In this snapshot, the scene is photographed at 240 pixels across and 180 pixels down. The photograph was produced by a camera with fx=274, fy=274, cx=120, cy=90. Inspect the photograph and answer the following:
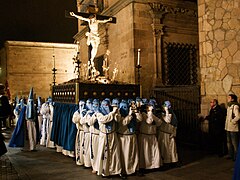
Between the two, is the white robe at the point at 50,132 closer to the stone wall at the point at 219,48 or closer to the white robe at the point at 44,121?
the white robe at the point at 44,121

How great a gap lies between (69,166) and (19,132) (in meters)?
2.95

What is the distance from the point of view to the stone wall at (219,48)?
24.8 feet

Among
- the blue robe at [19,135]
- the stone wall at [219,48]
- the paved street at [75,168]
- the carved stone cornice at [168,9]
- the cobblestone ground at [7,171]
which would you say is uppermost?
the carved stone cornice at [168,9]

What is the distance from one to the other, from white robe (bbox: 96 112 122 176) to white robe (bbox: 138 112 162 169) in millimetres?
684

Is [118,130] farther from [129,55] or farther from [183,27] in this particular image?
[183,27]

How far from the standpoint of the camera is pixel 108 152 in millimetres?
5824

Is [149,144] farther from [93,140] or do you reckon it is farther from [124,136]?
[93,140]

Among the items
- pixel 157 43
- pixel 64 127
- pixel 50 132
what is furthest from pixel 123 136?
pixel 157 43

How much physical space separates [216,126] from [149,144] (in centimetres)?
242

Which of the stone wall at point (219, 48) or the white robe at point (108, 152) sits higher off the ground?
the stone wall at point (219, 48)

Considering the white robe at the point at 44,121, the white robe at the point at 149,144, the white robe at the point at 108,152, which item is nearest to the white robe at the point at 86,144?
the white robe at the point at 108,152

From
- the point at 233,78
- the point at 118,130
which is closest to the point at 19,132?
the point at 118,130

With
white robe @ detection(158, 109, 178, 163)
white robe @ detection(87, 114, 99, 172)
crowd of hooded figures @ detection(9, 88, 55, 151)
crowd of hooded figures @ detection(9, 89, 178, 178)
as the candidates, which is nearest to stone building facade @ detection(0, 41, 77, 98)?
crowd of hooded figures @ detection(9, 88, 55, 151)

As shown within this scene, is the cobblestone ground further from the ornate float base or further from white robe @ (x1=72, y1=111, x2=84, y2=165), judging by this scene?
the ornate float base
